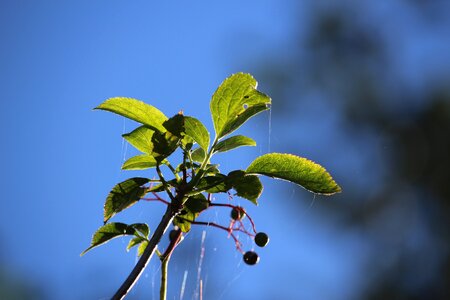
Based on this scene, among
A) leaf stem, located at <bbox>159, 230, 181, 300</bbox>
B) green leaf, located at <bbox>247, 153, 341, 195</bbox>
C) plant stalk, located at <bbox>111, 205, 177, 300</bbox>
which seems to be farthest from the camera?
green leaf, located at <bbox>247, 153, 341, 195</bbox>

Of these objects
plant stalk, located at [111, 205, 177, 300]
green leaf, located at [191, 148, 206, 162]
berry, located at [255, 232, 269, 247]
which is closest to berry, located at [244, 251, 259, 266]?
berry, located at [255, 232, 269, 247]

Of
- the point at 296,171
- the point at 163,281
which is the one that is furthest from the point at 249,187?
the point at 163,281

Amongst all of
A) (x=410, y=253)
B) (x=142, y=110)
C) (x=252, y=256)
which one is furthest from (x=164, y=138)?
(x=410, y=253)

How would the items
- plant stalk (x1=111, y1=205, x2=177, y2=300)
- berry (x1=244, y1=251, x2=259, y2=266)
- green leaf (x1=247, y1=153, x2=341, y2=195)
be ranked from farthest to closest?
berry (x1=244, y1=251, x2=259, y2=266)
green leaf (x1=247, y1=153, x2=341, y2=195)
plant stalk (x1=111, y1=205, x2=177, y2=300)

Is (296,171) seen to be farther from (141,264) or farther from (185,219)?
(141,264)

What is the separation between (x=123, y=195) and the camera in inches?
Result: 21.0

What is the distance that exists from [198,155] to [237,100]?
0.21 ft

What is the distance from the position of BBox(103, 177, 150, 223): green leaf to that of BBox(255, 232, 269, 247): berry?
16 cm

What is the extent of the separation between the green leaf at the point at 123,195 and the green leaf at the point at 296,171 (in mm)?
98

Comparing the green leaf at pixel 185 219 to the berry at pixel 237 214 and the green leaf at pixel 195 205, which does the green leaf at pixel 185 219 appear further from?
the berry at pixel 237 214

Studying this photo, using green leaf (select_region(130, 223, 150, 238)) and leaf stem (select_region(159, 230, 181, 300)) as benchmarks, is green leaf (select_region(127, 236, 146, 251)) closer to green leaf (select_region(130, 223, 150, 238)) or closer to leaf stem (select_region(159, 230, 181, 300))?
green leaf (select_region(130, 223, 150, 238))

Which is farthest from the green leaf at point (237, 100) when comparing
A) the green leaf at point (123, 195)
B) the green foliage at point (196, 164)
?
the green leaf at point (123, 195)

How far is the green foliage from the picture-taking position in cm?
52

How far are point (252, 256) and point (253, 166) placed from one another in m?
0.15
